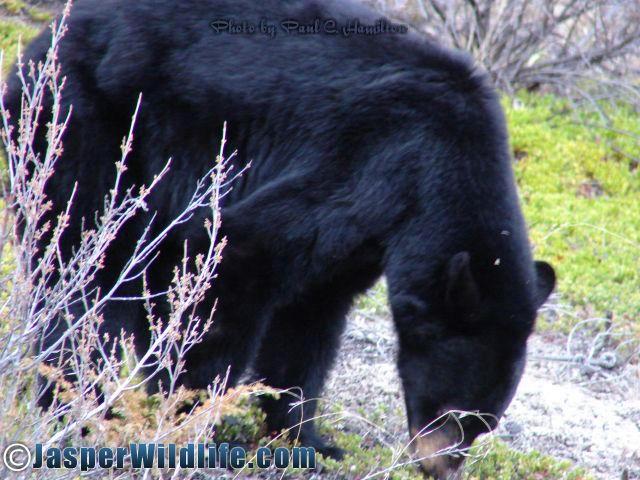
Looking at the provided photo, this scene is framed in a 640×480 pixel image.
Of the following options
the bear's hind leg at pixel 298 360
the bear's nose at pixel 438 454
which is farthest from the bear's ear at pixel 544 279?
the bear's hind leg at pixel 298 360

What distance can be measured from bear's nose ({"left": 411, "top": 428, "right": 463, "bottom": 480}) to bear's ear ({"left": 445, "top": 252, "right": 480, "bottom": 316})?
59cm

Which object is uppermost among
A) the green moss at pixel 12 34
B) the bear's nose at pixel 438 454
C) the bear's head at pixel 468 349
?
the bear's head at pixel 468 349

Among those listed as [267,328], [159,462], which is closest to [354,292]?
[267,328]

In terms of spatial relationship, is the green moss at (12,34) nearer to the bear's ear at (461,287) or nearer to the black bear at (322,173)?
the black bear at (322,173)

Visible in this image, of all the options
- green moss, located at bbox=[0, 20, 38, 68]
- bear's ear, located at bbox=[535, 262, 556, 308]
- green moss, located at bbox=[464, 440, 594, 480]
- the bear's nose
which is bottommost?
green moss, located at bbox=[0, 20, 38, 68]

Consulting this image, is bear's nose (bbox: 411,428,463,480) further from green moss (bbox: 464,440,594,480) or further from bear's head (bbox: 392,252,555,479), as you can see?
green moss (bbox: 464,440,594,480)

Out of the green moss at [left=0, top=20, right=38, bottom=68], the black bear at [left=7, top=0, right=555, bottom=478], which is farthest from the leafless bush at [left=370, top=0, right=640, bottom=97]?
the black bear at [left=7, top=0, right=555, bottom=478]

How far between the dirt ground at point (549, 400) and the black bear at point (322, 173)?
0.88 m

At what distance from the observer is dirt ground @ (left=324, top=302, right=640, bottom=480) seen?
18.0 ft

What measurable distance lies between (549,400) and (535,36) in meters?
5.44

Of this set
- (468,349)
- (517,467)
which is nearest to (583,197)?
(517,467)

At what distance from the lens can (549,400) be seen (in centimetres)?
628

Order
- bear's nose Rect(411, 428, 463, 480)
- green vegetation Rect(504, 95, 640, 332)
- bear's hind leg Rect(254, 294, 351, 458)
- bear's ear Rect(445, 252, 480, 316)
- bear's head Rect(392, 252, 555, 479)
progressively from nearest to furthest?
bear's ear Rect(445, 252, 480, 316), bear's head Rect(392, 252, 555, 479), bear's nose Rect(411, 428, 463, 480), bear's hind leg Rect(254, 294, 351, 458), green vegetation Rect(504, 95, 640, 332)

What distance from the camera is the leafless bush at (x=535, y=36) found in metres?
10.5
